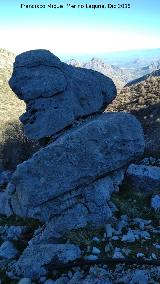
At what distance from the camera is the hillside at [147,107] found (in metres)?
29.0

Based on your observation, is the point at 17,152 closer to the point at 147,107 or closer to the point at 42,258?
the point at 147,107

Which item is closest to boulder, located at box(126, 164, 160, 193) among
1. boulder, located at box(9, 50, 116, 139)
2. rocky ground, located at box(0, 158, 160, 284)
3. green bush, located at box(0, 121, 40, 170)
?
rocky ground, located at box(0, 158, 160, 284)

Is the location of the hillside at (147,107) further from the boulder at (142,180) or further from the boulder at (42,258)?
the boulder at (42,258)

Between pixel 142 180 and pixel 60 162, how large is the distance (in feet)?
15.8

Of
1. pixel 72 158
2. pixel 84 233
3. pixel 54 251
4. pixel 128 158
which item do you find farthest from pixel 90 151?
pixel 54 251

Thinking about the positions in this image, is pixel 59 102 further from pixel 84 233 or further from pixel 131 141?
pixel 84 233

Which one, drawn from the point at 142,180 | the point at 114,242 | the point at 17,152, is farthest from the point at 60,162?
the point at 17,152

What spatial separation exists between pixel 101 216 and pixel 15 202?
476cm

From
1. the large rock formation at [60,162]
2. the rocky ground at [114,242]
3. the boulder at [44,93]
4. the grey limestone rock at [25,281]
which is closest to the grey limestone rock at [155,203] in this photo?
the rocky ground at [114,242]

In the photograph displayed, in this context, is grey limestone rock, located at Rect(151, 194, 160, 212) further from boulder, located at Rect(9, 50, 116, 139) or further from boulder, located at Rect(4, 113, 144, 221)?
boulder, located at Rect(9, 50, 116, 139)

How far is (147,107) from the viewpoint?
127ft

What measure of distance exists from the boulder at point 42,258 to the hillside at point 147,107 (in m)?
10.9

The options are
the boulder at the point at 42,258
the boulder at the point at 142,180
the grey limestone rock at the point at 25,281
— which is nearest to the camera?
the grey limestone rock at the point at 25,281

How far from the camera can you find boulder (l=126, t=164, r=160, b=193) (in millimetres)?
19578
